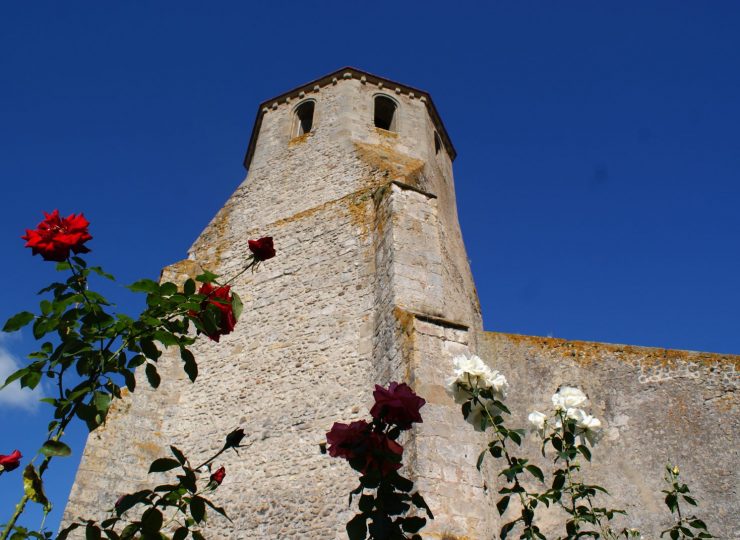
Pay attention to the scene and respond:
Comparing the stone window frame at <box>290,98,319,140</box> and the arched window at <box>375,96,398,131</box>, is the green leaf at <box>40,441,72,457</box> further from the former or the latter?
the arched window at <box>375,96,398,131</box>

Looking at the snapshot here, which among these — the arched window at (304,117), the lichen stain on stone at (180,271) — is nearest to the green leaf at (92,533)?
the lichen stain on stone at (180,271)

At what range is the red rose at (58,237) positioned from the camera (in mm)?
2928

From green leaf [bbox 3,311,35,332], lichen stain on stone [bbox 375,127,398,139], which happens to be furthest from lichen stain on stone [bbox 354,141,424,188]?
green leaf [bbox 3,311,35,332]

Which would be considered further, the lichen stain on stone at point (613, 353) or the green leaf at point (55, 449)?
the lichen stain on stone at point (613, 353)

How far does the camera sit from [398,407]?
8.71 ft

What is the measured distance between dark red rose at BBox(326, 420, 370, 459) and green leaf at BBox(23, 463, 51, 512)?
1.38 m

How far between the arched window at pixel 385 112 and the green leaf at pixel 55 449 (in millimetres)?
10807

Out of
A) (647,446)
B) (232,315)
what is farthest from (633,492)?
(232,315)

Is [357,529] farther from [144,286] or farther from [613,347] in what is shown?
[613,347]

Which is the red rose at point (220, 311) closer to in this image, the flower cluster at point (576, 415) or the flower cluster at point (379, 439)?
the flower cluster at point (379, 439)

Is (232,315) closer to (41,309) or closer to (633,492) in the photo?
(41,309)

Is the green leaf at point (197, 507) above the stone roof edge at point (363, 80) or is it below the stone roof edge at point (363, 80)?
below

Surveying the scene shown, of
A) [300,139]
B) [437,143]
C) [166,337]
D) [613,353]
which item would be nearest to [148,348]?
[166,337]

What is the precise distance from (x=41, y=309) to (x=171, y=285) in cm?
61
